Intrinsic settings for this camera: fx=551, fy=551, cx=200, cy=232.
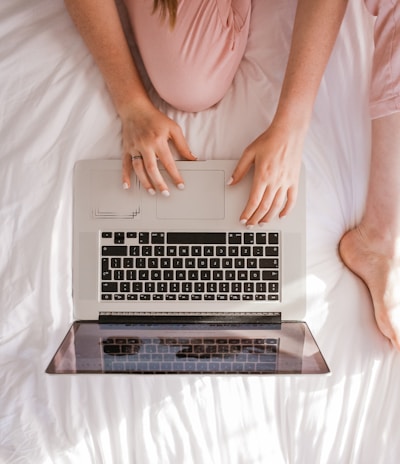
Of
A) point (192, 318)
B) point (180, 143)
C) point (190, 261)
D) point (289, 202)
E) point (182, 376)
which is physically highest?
point (180, 143)

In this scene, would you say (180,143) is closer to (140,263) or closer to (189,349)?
(140,263)

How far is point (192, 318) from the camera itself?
0.97 metres

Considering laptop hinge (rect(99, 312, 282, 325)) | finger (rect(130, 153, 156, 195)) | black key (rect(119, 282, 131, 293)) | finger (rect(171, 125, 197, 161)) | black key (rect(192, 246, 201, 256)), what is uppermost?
finger (rect(171, 125, 197, 161))

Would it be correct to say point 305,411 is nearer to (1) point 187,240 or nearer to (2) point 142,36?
(1) point 187,240

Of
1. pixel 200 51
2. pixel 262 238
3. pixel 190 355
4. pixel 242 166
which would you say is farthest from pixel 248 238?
pixel 200 51

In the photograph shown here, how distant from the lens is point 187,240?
0.97 m

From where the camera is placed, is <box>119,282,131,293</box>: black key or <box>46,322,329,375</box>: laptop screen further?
<box>119,282,131,293</box>: black key

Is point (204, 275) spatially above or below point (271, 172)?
below

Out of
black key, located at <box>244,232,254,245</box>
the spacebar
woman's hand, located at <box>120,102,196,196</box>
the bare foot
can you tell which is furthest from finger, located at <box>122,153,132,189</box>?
the bare foot

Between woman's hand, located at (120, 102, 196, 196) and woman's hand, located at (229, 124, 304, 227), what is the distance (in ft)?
0.37

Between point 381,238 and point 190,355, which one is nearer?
point 190,355

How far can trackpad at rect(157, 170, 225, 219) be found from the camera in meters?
0.97

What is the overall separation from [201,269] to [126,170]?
22 centimetres

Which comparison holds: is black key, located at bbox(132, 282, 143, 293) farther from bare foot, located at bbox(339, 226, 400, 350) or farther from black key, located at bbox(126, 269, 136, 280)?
bare foot, located at bbox(339, 226, 400, 350)
